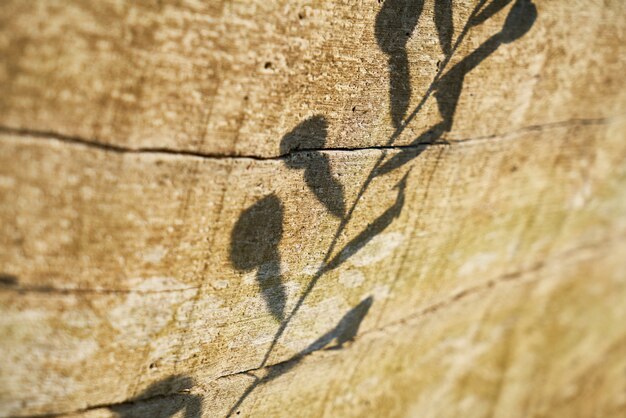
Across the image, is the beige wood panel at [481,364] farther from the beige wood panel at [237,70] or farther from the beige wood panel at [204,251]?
the beige wood panel at [237,70]

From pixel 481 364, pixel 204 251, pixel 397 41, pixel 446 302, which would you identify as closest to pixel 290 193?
pixel 204 251

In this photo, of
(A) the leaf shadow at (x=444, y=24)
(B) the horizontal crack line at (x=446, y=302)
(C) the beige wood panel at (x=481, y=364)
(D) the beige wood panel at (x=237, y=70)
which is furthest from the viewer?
(C) the beige wood panel at (x=481, y=364)

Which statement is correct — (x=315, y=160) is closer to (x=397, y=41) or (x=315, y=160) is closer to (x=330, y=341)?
(x=397, y=41)

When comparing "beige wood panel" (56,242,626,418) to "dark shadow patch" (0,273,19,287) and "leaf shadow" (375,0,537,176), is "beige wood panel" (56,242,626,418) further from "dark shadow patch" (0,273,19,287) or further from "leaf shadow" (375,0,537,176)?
"leaf shadow" (375,0,537,176)

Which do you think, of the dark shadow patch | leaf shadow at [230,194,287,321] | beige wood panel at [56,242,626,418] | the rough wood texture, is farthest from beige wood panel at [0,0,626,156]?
beige wood panel at [56,242,626,418]

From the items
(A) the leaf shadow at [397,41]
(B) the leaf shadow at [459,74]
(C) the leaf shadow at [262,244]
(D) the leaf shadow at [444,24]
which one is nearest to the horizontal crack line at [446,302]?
(C) the leaf shadow at [262,244]

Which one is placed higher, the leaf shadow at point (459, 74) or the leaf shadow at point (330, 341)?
the leaf shadow at point (459, 74)

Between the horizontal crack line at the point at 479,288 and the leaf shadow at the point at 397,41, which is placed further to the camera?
the horizontal crack line at the point at 479,288
